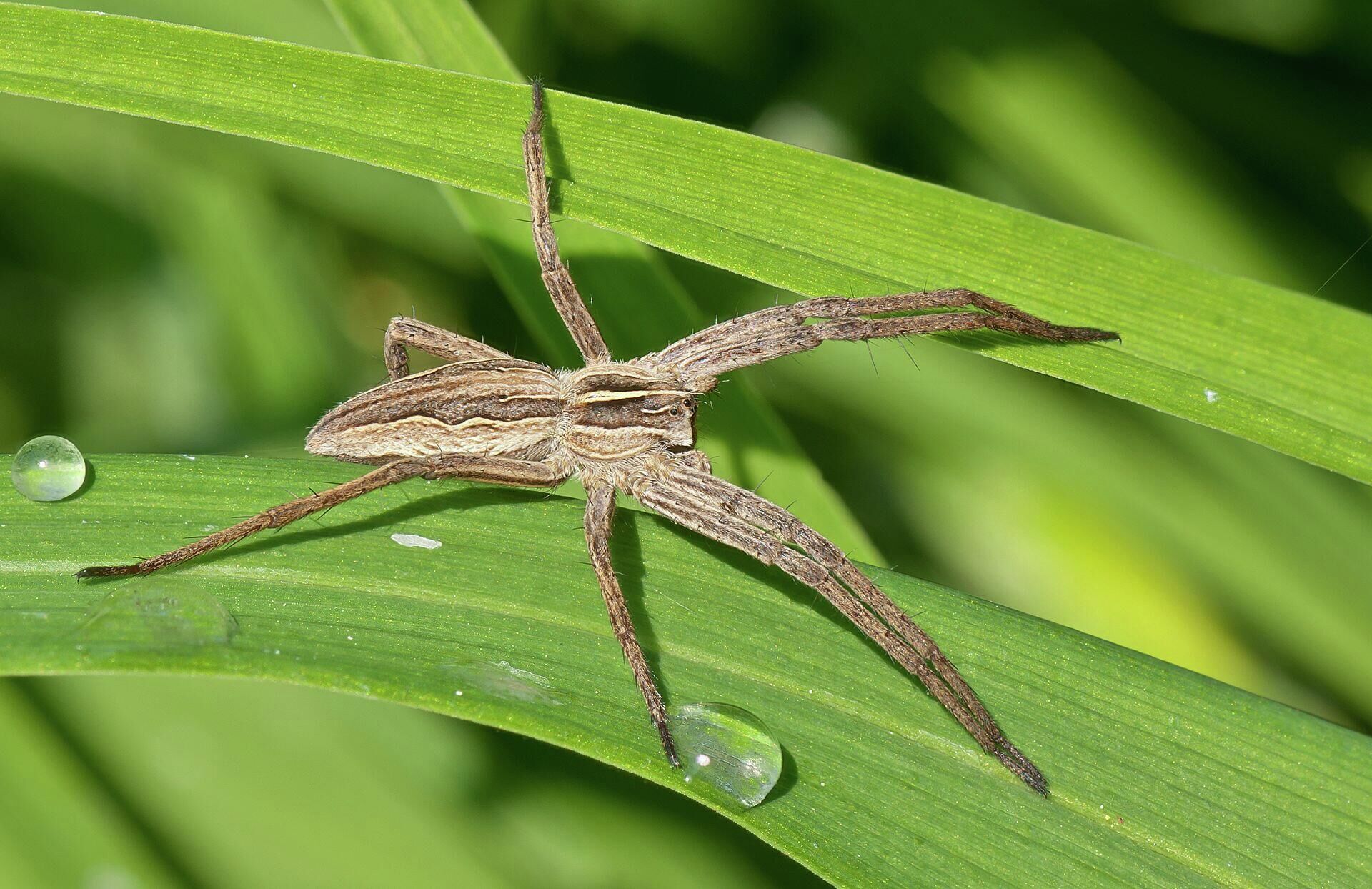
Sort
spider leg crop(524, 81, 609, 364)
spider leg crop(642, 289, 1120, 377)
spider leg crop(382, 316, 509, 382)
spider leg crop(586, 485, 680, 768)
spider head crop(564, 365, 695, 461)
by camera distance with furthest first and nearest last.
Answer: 1. spider leg crop(382, 316, 509, 382)
2. spider head crop(564, 365, 695, 461)
3. spider leg crop(524, 81, 609, 364)
4. spider leg crop(642, 289, 1120, 377)
5. spider leg crop(586, 485, 680, 768)

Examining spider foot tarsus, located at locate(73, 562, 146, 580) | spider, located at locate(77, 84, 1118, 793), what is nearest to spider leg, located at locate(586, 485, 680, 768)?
spider, located at locate(77, 84, 1118, 793)

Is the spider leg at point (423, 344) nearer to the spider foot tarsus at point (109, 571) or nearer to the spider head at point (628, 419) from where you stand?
the spider head at point (628, 419)

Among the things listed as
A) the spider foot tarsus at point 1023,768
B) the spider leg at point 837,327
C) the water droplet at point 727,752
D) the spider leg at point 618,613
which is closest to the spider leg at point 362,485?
the spider leg at point 618,613

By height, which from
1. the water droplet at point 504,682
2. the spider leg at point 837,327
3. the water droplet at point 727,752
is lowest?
the water droplet at point 727,752

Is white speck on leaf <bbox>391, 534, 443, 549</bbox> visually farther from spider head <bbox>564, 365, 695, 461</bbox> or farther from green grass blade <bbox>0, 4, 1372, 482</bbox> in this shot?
green grass blade <bbox>0, 4, 1372, 482</bbox>

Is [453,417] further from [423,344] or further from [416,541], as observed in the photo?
[416,541]
